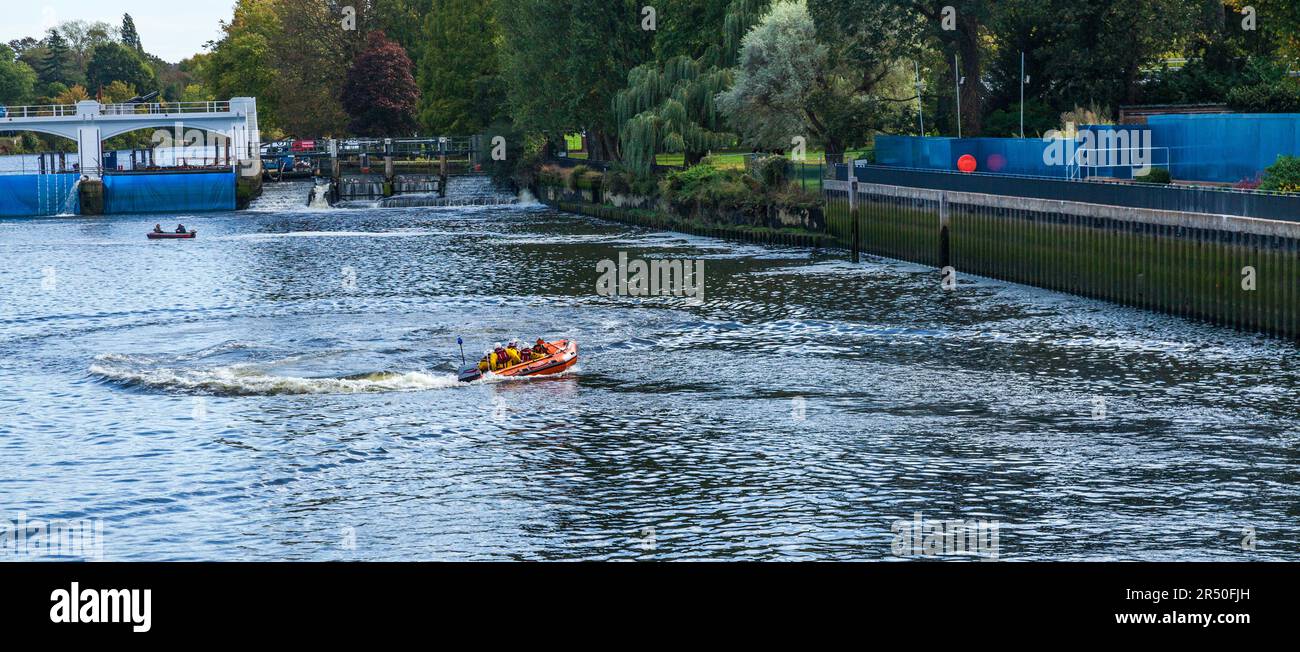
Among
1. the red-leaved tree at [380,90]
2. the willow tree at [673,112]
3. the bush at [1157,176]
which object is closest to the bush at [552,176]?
the willow tree at [673,112]

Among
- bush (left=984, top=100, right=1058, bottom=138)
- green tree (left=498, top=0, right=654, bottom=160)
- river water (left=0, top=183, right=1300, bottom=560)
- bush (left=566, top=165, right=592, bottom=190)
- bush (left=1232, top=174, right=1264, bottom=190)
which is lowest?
river water (left=0, top=183, right=1300, bottom=560)

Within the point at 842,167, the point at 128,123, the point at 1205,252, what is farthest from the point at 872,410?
the point at 128,123

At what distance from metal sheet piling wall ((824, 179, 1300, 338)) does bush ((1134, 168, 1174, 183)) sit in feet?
23.3

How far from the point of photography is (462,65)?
15700cm

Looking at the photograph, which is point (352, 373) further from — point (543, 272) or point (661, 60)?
point (661, 60)

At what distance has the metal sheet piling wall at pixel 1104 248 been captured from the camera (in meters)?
Answer: 42.5

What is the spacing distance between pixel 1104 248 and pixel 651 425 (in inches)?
1010

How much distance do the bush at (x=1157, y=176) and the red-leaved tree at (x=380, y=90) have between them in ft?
411

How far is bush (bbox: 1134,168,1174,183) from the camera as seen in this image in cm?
6100

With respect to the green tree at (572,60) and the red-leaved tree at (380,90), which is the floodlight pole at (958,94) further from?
the red-leaved tree at (380,90)

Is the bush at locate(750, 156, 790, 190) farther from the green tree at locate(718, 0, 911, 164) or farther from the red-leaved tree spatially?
the red-leaved tree

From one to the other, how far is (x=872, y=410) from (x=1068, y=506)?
930 centimetres

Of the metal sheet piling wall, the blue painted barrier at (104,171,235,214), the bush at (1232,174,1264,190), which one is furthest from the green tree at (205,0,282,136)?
the bush at (1232,174,1264,190)

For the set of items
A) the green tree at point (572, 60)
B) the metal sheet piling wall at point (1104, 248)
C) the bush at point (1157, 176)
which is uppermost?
the green tree at point (572, 60)
